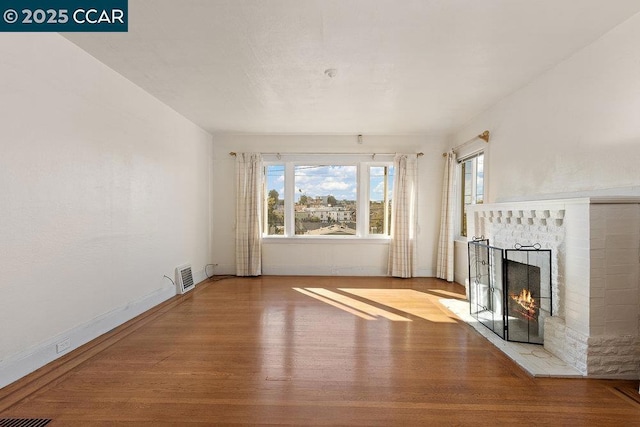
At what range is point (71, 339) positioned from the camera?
2.56 metres

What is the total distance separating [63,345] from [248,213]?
328cm

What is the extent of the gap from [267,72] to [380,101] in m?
1.51

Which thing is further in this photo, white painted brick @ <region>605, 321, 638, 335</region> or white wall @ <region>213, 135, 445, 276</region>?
white wall @ <region>213, 135, 445, 276</region>

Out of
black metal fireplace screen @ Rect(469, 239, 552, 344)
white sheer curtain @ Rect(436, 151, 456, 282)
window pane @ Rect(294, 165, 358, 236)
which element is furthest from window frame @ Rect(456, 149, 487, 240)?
window pane @ Rect(294, 165, 358, 236)

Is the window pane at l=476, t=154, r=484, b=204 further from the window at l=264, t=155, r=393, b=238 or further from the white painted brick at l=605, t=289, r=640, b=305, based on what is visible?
the white painted brick at l=605, t=289, r=640, b=305

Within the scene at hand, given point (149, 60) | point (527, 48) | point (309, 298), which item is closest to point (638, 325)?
point (527, 48)

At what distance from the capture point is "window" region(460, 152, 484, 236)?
460cm

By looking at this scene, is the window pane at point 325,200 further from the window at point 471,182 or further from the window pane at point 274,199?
the window at point 471,182

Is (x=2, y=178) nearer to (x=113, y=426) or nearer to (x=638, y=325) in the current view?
(x=113, y=426)

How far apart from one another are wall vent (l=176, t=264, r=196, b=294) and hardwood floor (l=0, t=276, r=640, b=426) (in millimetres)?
923

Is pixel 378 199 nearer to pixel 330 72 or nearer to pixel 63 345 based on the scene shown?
pixel 330 72

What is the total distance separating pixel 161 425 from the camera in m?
1.72

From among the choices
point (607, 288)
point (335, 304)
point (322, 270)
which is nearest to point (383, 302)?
point (335, 304)

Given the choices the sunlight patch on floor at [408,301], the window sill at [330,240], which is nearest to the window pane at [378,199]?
the window sill at [330,240]
